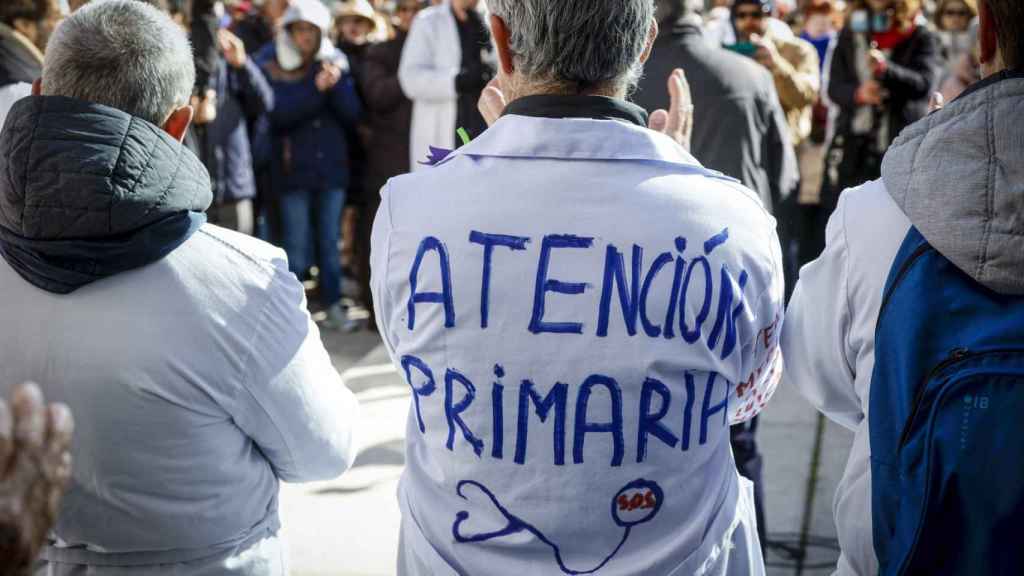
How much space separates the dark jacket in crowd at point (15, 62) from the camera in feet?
11.9

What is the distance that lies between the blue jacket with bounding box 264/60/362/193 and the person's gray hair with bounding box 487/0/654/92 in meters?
5.26

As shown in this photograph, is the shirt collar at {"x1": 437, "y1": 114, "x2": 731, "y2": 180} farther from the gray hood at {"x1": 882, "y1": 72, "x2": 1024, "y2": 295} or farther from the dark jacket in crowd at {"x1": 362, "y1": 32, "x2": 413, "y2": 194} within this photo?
the dark jacket in crowd at {"x1": 362, "y1": 32, "x2": 413, "y2": 194}

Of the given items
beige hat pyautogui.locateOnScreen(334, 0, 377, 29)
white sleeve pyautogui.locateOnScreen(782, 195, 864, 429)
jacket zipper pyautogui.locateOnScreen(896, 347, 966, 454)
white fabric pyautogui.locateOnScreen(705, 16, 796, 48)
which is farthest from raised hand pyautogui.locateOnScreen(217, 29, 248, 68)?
jacket zipper pyautogui.locateOnScreen(896, 347, 966, 454)

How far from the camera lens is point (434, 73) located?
661 centimetres

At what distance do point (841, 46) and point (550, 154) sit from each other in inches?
210

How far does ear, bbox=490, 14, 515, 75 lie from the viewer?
1844 millimetres

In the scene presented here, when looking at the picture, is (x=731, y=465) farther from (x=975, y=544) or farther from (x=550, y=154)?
(x=550, y=154)

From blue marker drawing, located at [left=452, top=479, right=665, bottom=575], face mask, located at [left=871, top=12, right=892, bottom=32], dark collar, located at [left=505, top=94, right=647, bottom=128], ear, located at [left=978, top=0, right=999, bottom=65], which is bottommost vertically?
blue marker drawing, located at [left=452, top=479, right=665, bottom=575]

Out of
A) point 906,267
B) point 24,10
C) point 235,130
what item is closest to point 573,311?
point 906,267

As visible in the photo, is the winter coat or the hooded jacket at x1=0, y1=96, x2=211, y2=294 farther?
the winter coat

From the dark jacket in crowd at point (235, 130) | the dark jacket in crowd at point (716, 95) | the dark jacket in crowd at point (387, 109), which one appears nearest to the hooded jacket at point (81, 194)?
the dark jacket in crowd at point (716, 95)

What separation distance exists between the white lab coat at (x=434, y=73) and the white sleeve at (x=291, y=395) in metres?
4.55

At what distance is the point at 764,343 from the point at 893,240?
0.92 feet

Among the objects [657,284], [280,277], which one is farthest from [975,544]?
[280,277]
